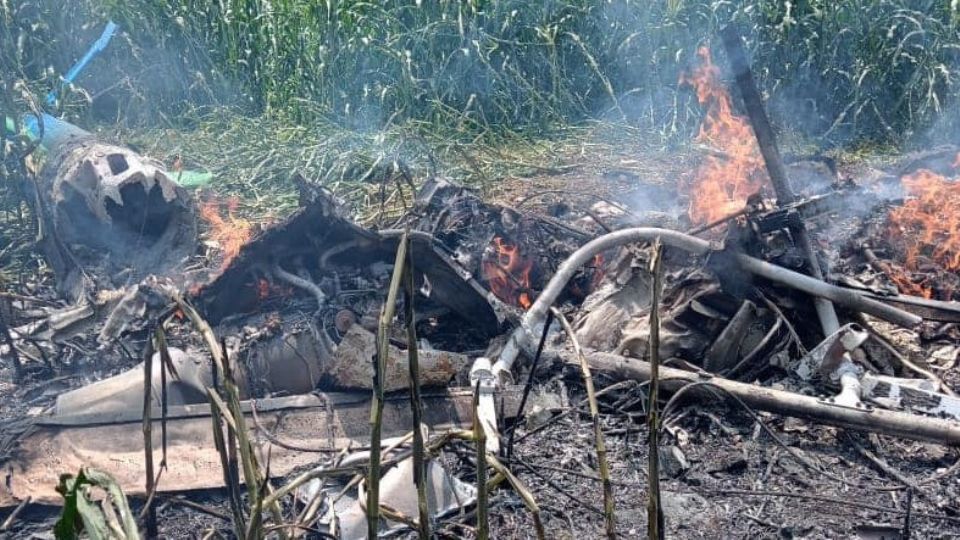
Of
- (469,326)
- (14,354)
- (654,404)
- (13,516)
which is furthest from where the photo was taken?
(469,326)

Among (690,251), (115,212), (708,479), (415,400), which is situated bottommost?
(708,479)

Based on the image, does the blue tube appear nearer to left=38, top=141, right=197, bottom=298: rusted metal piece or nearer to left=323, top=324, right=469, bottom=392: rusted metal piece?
left=38, top=141, right=197, bottom=298: rusted metal piece

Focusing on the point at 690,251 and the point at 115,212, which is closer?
the point at 690,251

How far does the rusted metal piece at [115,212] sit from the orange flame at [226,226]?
294mm

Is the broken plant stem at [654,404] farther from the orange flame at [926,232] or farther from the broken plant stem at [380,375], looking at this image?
the orange flame at [926,232]

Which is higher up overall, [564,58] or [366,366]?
[564,58]

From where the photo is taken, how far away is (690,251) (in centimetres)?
524

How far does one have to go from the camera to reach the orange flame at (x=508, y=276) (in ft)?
18.4

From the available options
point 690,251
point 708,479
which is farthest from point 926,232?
point 708,479

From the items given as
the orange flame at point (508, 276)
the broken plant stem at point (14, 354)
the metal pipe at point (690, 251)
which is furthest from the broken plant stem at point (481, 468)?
the broken plant stem at point (14, 354)

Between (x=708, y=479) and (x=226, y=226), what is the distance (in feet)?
15.7

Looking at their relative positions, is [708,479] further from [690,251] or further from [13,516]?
[13,516]

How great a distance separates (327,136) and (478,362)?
511cm

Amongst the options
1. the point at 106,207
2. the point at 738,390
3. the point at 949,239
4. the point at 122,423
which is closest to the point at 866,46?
the point at 949,239
